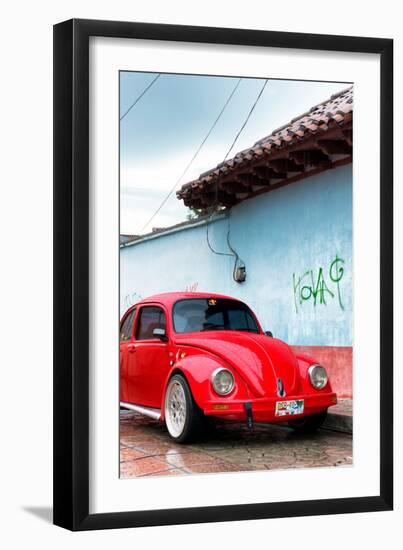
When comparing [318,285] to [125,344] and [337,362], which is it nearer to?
[337,362]

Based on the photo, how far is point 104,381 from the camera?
623cm

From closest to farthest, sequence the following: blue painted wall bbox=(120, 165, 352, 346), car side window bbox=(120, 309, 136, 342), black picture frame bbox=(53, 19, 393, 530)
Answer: black picture frame bbox=(53, 19, 393, 530)
car side window bbox=(120, 309, 136, 342)
blue painted wall bbox=(120, 165, 352, 346)

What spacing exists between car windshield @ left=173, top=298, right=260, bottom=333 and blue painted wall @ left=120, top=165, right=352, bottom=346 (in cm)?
10

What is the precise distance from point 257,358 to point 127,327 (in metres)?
1.17

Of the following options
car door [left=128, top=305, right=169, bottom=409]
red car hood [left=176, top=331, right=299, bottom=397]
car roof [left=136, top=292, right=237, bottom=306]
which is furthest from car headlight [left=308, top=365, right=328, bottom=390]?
car door [left=128, top=305, right=169, bottom=409]

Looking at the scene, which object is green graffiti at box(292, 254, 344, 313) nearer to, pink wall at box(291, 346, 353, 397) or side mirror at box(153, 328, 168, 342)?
pink wall at box(291, 346, 353, 397)

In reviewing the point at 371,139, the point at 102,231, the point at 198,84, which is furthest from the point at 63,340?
the point at 371,139

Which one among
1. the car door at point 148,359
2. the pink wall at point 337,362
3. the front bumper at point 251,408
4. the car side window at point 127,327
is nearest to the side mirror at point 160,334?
the car door at point 148,359

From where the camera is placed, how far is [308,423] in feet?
24.2

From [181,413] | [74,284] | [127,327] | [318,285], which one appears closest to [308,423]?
[181,413]

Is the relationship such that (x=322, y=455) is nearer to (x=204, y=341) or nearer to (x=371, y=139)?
(x=204, y=341)

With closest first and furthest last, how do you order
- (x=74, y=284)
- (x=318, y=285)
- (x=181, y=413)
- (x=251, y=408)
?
(x=74, y=284) < (x=251, y=408) < (x=181, y=413) < (x=318, y=285)

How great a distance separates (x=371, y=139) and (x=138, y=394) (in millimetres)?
2783

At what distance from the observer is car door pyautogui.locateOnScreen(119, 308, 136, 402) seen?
6547mm
